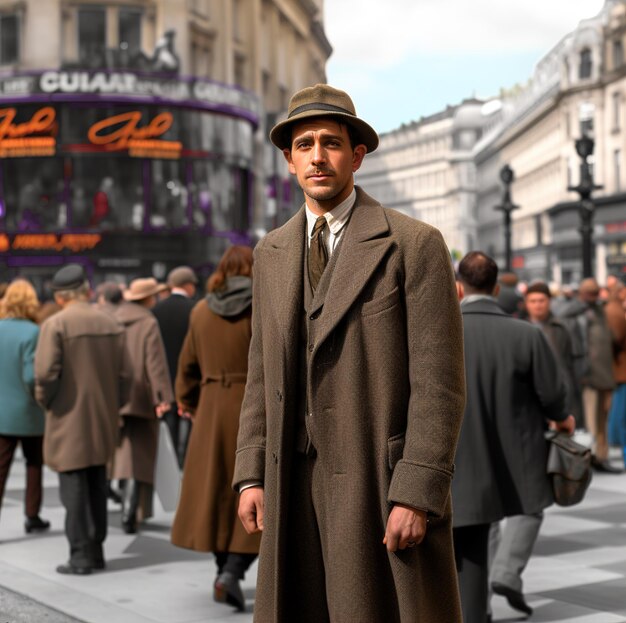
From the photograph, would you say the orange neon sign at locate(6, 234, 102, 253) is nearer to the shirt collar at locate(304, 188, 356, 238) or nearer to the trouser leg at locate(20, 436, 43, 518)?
the trouser leg at locate(20, 436, 43, 518)

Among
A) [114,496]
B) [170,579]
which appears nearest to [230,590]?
[170,579]

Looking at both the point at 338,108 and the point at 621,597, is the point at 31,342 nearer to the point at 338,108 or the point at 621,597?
the point at 621,597

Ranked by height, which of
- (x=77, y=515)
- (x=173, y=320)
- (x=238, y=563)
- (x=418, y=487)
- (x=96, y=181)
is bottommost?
(x=238, y=563)

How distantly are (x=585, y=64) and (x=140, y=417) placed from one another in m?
66.3

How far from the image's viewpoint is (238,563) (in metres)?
7.58

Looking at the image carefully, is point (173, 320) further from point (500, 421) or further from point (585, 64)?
point (585, 64)

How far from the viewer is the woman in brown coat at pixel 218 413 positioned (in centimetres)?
759

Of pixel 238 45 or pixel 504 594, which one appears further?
pixel 238 45

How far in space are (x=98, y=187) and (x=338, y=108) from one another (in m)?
35.8

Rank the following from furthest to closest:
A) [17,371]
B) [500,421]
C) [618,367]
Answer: [618,367]
[17,371]
[500,421]

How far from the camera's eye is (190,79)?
40.6 meters

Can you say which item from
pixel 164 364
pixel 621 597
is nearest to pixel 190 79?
pixel 164 364

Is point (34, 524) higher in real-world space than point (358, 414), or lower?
lower

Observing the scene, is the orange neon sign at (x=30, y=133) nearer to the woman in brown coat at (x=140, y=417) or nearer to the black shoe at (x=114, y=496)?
the black shoe at (x=114, y=496)
